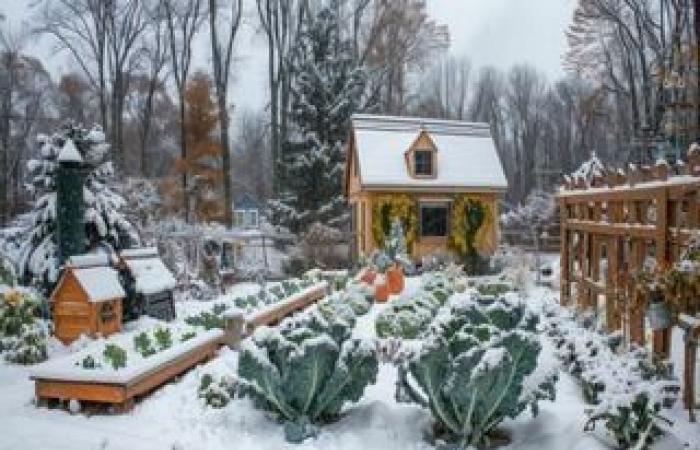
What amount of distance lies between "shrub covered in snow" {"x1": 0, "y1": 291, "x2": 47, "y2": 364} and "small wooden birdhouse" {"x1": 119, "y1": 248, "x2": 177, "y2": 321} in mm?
1526

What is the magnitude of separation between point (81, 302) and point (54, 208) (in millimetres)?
2102

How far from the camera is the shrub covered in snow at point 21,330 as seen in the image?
8.58 metres

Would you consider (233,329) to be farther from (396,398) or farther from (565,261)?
(565,261)

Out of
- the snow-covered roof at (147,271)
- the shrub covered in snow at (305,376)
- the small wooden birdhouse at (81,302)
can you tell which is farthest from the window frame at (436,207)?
the shrub covered in snow at (305,376)

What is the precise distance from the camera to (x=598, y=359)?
20.4 feet

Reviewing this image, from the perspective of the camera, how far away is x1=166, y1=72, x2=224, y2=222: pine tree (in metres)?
25.0

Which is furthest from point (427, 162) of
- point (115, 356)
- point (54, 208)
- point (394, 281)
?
point (115, 356)

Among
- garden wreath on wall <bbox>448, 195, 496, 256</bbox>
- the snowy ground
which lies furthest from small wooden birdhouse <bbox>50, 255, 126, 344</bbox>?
garden wreath on wall <bbox>448, 195, 496, 256</bbox>

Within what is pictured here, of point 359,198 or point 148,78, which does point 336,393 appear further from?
point 148,78

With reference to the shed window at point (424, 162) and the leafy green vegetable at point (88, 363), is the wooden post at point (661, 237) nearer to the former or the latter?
the leafy green vegetable at point (88, 363)

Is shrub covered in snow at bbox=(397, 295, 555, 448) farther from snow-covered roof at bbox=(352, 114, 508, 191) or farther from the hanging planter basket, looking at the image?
snow-covered roof at bbox=(352, 114, 508, 191)

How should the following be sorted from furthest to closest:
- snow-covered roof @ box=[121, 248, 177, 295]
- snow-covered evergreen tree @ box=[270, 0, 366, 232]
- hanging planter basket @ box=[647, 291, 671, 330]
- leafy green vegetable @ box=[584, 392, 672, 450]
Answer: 1. snow-covered evergreen tree @ box=[270, 0, 366, 232]
2. snow-covered roof @ box=[121, 248, 177, 295]
3. hanging planter basket @ box=[647, 291, 671, 330]
4. leafy green vegetable @ box=[584, 392, 672, 450]

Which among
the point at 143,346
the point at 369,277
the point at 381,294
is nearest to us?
the point at 143,346

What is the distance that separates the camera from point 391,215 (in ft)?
65.3
